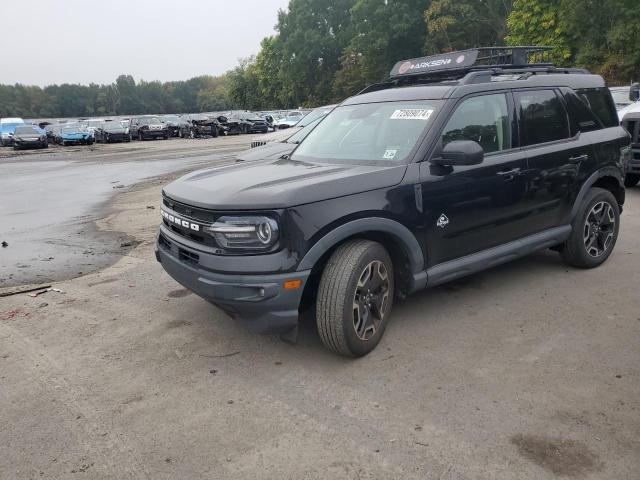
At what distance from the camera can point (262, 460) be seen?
270 cm

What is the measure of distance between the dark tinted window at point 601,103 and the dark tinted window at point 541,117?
1.49ft

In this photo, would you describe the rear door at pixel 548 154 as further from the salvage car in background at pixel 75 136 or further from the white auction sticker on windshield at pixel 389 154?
the salvage car in background at pixel 75 136

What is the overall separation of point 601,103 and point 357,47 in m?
63.7

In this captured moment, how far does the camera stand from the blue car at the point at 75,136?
3350 centimetres

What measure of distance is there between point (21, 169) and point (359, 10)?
52.8 m

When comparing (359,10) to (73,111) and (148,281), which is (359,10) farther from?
(73,111)

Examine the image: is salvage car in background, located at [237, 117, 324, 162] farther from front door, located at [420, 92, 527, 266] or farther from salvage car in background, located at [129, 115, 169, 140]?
salvage car in background, located at [129, 115, 169, 140]

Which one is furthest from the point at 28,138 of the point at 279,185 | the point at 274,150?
the point at 279,185

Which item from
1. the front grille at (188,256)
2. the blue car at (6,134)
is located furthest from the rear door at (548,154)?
the blue car at (6,134)

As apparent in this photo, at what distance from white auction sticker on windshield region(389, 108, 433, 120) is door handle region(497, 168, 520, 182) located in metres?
0.77

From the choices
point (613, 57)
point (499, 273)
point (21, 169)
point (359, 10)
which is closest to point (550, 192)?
point (499, 273)

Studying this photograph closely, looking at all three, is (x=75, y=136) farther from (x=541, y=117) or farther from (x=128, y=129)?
(x=541, y=117)

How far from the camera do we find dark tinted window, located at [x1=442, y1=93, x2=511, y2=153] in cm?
412

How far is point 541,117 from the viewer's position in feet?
15.6
